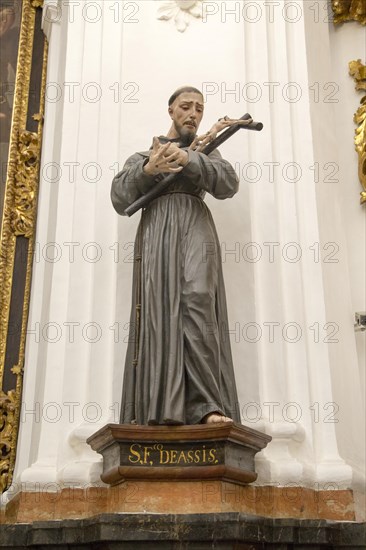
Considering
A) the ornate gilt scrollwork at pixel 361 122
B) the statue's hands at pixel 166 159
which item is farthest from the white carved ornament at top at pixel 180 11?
the statue's hands at pixel 166 159

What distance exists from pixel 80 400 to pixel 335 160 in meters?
2.25

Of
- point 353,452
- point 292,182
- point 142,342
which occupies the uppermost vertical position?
point 292,182

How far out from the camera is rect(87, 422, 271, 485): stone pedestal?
12.3ft

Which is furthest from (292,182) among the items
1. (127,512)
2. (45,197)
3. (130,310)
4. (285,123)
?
(127,512)

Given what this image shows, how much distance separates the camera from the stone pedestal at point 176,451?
3.74 meters

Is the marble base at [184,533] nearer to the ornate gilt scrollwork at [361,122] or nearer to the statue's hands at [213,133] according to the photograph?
the statue's hands at [213,133]

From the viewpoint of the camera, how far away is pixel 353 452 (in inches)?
182

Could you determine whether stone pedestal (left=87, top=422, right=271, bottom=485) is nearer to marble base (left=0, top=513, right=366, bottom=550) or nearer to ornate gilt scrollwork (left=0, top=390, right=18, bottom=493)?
marble base (left=0, top=513, right=366, bottom=550)

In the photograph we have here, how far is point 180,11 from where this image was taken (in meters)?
5.53

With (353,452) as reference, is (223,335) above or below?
above

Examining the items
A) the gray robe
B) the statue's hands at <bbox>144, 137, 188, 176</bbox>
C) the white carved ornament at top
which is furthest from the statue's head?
the white carved ornament at top

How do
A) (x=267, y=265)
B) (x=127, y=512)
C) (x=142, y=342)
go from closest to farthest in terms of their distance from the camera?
(x=127, y=512) → (x=142, y=342) → (x=267, y=265)

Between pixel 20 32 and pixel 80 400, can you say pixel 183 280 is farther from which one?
pixel 20 32

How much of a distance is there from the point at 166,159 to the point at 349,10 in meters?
2.47
